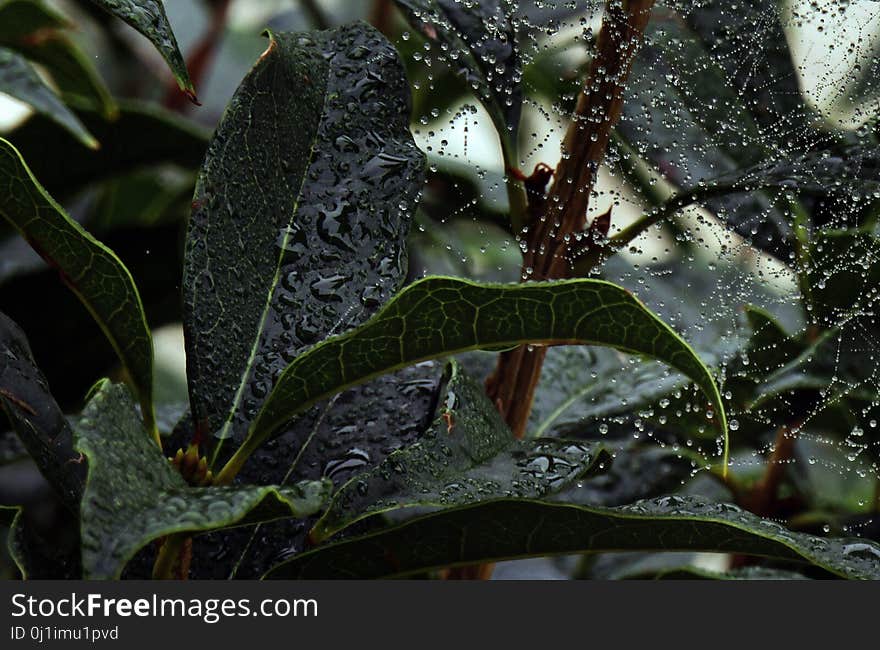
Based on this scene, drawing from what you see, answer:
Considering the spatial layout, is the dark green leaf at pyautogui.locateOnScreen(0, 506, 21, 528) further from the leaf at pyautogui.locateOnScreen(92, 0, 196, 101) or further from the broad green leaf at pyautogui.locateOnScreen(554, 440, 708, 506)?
the broad green leaf at pyautogui.locateOnScreen(554, 440, 708, 506)

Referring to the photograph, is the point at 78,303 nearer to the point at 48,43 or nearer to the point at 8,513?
the point at 48,43

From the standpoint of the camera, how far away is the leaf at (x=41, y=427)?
488 mm

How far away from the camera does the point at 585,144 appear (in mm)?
566

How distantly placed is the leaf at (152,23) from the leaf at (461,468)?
22 centimetres

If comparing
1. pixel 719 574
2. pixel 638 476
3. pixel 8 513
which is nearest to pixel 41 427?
pixel 8 513

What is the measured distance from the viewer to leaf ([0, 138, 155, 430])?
0.48 m

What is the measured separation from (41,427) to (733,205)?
1.45 ft

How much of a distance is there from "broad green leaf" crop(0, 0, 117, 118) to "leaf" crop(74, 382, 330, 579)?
50cm

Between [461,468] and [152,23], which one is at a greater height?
[152,23]

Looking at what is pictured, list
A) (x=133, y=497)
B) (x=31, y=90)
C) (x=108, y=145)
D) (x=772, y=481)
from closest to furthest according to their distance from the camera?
(x=133, y=497) → (x=31, y=90) → (x=772, y=481) → (x=108, y=145)

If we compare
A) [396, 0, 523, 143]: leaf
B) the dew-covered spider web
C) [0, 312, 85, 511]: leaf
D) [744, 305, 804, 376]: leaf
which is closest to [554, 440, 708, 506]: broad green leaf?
the dew-covered spider web

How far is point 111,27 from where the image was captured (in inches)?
54.9

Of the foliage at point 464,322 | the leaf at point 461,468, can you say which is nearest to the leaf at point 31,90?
the foliage at point 464,322

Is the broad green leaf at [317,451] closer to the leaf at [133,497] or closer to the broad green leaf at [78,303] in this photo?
the leaf at [133,497]
